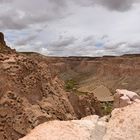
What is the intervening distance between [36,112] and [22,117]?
0.73m

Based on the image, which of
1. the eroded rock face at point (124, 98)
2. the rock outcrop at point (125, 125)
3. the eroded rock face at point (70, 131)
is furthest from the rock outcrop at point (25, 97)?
the rock outcrop at point (125, 125)

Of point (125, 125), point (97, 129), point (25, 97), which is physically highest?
point (25, 97)

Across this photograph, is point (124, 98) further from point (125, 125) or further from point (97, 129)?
point (125, 125)

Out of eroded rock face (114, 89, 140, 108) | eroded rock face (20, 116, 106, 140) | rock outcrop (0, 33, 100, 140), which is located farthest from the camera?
eroded rock face (114, 89, 140, 108)

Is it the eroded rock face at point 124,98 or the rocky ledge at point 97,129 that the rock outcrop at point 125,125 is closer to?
the rocky ledge at point 97,129

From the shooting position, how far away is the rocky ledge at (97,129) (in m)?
9.86

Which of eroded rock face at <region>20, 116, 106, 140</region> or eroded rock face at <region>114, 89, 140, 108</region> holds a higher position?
eroded rock face at <region>114, 89, 140, 108</region>

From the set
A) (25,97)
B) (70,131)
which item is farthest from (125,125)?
(25,97)

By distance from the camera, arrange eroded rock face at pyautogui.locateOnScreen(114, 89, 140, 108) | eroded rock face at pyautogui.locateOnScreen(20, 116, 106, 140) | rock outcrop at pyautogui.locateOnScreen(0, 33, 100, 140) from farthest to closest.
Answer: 1. eroded rock face at pyautogui.locateOnScreen(114, 89, 140, 108)
2. rock outcrop at pyautogui.locateOnScreen(0, 33, 100, 140)
3. eroded rock face at pyautogui.locateOnScreen(20, 116, 106, 140)

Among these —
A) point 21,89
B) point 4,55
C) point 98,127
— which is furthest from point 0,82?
point 98,127

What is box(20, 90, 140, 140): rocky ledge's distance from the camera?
9.86 m

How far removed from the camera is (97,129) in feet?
34.3

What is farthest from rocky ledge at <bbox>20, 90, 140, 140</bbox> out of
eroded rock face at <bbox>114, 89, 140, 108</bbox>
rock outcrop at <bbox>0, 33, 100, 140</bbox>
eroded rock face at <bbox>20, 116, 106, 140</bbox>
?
eroded rock face at <bbox>114, 89, 140, 108</bbox>

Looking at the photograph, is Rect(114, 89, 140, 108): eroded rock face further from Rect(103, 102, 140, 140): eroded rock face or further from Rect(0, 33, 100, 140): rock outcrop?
Rect(103, 102, 140, 140): eroded rock face
